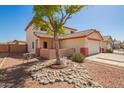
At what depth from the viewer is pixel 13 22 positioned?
Result: 9.09m

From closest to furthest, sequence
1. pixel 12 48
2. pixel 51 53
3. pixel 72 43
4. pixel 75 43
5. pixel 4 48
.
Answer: pixel 51 53, pixel 75 43, pixel 72 43, pixel 4 48, pixel 12 48

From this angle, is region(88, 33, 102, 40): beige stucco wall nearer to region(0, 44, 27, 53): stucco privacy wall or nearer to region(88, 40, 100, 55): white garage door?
region(88, 40, 100, 55): white garage door

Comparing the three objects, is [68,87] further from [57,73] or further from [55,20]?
[55,20]

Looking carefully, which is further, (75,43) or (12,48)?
(12,48)

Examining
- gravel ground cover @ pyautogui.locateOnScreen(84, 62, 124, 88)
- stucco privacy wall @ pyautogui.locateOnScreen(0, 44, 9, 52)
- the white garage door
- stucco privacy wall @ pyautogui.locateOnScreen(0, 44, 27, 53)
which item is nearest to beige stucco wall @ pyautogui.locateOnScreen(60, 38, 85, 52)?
the white garage door

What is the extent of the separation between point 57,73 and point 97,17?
5.27 metres

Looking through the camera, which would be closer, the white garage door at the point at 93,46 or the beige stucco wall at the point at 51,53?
the beige stucco wall at the point at 51,53

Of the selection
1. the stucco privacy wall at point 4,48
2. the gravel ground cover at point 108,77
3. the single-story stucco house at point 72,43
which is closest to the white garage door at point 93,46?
the single-story stucco house at point 72,43

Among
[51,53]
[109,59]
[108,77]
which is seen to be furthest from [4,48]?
[108,77]

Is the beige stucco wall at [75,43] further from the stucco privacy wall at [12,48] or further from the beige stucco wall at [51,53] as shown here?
the stucco privacy wall at [12,48]

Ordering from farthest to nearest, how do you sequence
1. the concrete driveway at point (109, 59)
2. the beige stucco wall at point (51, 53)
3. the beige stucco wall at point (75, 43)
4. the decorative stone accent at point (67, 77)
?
the beige stucco wall at point (75, 43) → the beige stucco wall at point (51, 53) → the concrete driveway at point (109, 59) → the decorative stone accent at point (67, 77)

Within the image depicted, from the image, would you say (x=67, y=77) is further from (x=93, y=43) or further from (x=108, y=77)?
(x=93, y=43)
